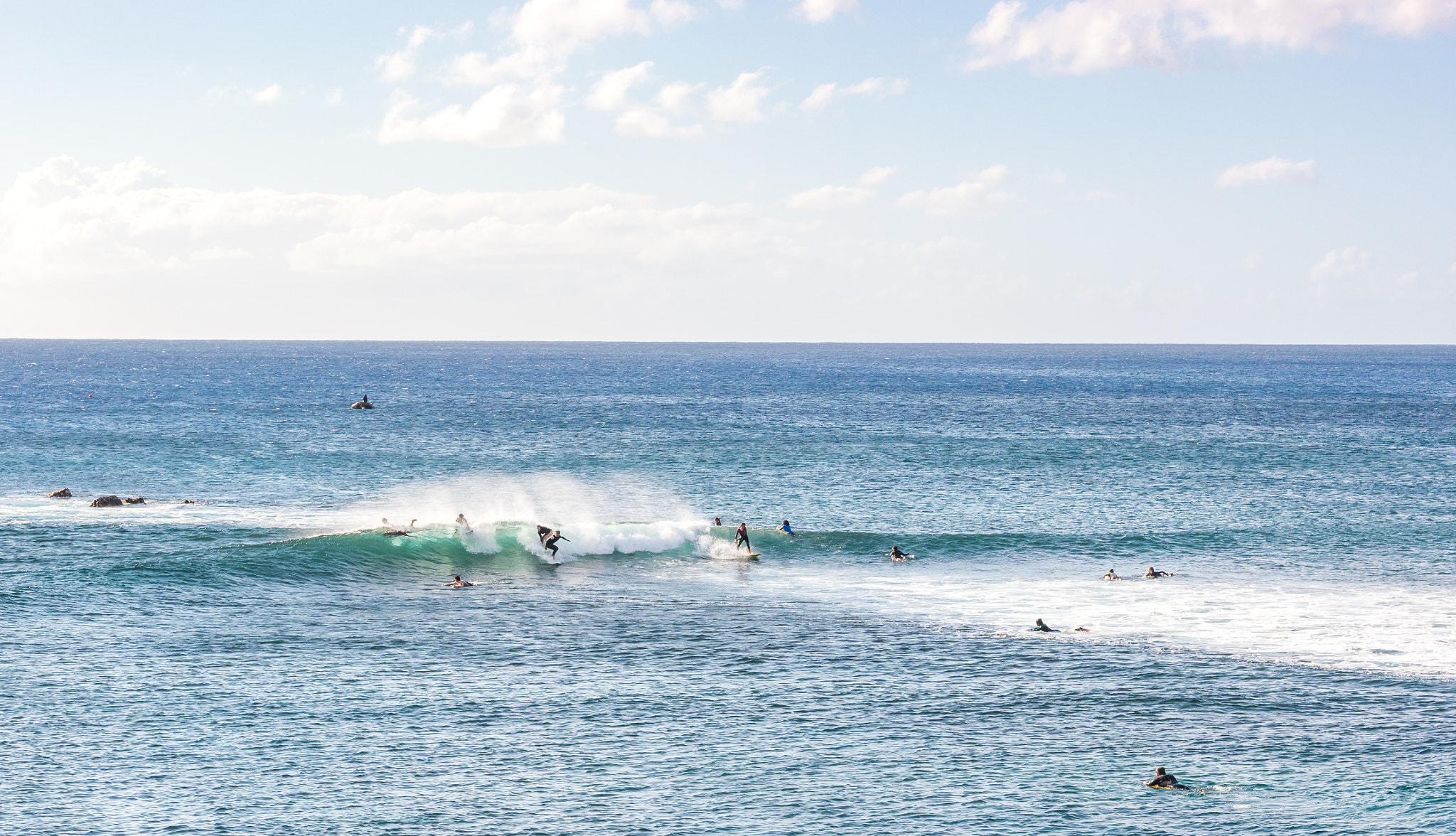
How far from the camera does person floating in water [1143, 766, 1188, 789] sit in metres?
27.2

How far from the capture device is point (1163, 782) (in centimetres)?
2731

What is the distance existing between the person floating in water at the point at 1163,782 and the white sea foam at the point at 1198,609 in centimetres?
1198

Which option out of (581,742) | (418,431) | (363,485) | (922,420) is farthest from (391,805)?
(922,420)

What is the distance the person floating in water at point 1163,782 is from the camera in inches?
1072

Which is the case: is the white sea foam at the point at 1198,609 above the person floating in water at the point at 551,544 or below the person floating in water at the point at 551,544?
below

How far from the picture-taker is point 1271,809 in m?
26.0

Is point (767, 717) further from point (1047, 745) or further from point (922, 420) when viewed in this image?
point (922, 420)

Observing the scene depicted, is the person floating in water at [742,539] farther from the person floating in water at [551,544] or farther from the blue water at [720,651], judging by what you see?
the person floating in water at [551,544]

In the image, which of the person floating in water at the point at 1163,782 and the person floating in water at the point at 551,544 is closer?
the person floating in water at the point at 1163,782

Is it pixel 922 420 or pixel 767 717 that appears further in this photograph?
pixel 922 420

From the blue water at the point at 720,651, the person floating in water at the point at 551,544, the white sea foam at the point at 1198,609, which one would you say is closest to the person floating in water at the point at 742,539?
the blue water at the point at 720,651

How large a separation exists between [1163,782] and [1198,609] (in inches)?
738

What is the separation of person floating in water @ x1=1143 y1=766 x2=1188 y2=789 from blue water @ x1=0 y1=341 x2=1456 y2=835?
0.44 metres

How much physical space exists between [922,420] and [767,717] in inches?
3998
